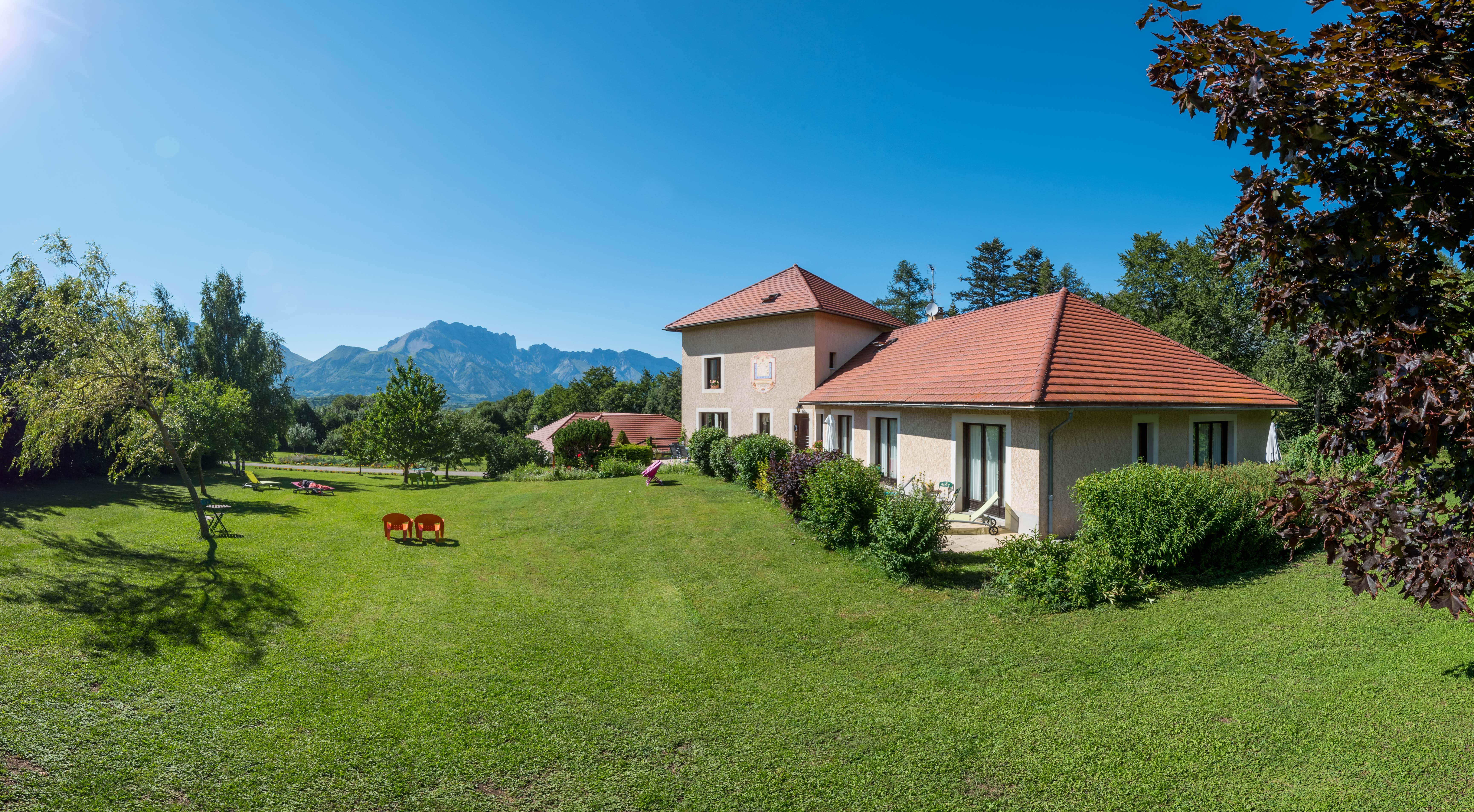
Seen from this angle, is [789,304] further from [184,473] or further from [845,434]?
[184,473]

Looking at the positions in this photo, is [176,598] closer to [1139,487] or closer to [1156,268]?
[1139,487]

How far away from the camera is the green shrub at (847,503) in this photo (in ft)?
38.6

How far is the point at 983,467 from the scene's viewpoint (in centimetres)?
1425

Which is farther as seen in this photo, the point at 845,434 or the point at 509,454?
the point at 509,454

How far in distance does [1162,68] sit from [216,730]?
8994 millimetres

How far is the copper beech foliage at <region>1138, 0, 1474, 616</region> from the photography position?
128 inches

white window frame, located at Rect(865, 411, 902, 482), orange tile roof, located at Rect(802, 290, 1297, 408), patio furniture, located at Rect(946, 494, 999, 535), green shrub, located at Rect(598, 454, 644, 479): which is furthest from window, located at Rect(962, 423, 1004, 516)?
green shrub, located at Rect(598, 454, 644, 479)

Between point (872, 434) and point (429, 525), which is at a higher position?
point (872, 434)

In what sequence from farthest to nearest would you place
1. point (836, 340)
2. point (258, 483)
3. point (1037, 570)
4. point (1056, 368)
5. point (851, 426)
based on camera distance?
point (836, 340), point (258, 483), point (851, 426), point (1056, 368), point (1037, 570)

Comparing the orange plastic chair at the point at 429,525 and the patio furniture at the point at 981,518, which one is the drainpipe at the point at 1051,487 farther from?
the orange plastic chair at the point at 429,525

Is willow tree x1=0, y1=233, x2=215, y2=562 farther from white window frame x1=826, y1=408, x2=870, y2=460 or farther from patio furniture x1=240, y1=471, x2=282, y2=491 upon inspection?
white window frame x1=826, y1=408, x2=870, y2=460

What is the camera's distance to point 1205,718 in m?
5.25

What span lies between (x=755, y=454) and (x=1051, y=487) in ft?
33.1

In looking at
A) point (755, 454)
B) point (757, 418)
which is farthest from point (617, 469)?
point (755, 454)
